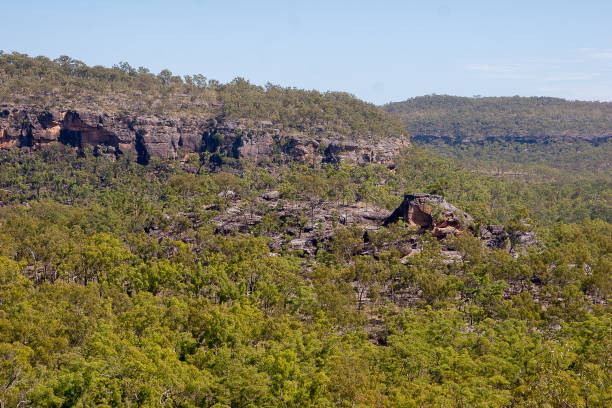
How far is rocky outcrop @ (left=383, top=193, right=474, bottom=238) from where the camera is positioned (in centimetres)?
8875

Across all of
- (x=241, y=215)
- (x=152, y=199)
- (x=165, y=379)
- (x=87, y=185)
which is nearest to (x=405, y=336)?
(x=165, y=379)

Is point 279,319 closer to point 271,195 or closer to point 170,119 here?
point 271,195

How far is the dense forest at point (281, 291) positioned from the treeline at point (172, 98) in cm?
388

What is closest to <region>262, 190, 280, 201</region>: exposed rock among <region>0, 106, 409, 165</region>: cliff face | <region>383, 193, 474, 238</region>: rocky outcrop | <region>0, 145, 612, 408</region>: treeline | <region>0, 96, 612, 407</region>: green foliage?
<region>0, 96, 612, 407</region>: green foliage

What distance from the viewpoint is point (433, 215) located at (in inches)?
3477

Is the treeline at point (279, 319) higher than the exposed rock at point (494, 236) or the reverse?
the reverse

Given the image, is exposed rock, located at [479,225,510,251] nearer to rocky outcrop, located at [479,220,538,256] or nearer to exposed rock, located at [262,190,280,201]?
rocky outcrop, located at [479,220,538,256]

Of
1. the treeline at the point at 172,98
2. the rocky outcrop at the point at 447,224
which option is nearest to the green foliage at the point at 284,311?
the rocky outcrop at the point at 447,224

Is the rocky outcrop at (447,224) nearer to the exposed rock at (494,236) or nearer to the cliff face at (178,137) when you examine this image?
the exposed rock at (494,236)

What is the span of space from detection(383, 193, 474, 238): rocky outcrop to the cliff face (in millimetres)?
48102

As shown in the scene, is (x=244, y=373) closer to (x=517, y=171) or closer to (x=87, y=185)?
(x=87, y=185)

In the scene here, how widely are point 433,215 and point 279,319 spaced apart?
47.0 metres

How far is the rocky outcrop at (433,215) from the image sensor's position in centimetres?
8875

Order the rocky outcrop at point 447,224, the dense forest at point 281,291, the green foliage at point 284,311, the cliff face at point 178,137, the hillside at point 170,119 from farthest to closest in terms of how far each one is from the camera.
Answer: the hillside at point 170,119, the cliff face at point 178,137, the rocky outcrop at point 447,224, the dense forest at point 281,291, the green foliage at point 284,311
